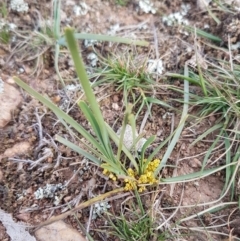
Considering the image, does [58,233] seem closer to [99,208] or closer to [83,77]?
[99,208]

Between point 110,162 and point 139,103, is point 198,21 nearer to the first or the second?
point 139,103

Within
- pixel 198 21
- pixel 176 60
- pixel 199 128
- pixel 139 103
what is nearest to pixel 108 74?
pixel 139 103

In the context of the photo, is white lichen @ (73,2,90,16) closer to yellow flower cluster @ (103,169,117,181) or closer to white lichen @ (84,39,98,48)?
white lichen @ (84,39,98,48)

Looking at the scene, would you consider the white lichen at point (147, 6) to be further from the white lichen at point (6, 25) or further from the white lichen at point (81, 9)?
the white lichen at point (6, 25)

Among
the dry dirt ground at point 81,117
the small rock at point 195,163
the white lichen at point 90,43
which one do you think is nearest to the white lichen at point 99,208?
the dry dirt ground at point 81,117

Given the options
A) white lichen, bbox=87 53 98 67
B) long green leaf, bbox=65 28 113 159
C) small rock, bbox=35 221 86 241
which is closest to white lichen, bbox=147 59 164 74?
white lichen, bbox=87 53 98 67

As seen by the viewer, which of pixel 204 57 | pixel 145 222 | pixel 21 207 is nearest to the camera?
pixel 145 222
